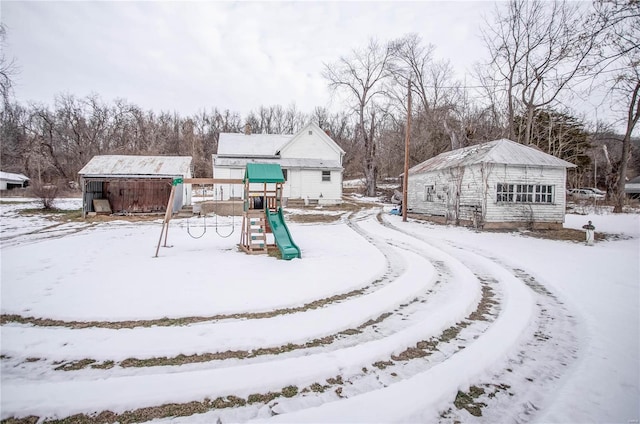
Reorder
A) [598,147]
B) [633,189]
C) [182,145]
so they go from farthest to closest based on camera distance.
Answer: [182,145]
[633,189]
[598,147]

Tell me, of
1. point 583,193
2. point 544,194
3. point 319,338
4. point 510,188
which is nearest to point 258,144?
point 510,188

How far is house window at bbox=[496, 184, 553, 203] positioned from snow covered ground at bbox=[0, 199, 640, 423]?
6303mm

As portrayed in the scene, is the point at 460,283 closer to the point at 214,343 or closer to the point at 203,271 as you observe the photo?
the point at 214,343

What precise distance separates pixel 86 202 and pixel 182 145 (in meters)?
34.2

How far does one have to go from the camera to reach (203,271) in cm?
734

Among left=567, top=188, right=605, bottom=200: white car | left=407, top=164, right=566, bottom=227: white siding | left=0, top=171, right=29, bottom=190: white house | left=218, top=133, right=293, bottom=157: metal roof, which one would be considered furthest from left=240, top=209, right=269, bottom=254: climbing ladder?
left=0, top=171, right=29, bottom=190: white house

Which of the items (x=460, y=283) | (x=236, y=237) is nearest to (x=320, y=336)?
(x=460, y=283)

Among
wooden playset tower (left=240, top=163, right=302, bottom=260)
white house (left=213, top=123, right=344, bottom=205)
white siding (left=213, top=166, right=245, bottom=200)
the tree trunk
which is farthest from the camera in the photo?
white house (left=213, top=123, right=344, bottom=205)

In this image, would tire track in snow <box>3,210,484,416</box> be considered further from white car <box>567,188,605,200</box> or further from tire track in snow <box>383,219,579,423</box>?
white car <box>567,188,605,200</box>

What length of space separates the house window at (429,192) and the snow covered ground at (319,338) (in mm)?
10652

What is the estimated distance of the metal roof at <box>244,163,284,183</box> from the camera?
955 centimetres

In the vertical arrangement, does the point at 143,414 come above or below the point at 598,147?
below

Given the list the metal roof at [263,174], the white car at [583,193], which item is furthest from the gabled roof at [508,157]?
the white car at [583,193]

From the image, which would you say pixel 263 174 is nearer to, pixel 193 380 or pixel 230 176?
pixel 193 380
